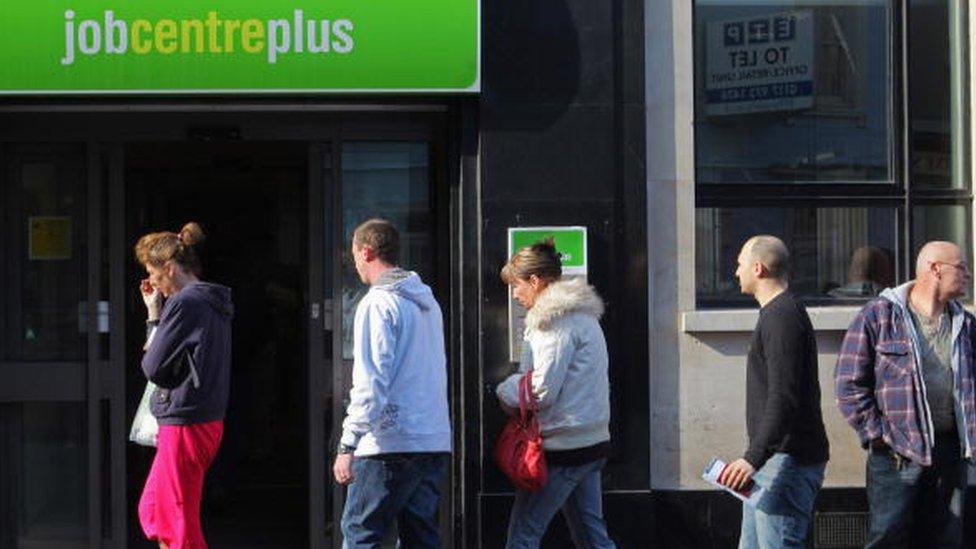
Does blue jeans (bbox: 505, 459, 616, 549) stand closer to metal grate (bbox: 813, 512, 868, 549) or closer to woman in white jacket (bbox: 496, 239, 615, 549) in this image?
woman in white jacket (bbox: 496, 239, 615, 549)

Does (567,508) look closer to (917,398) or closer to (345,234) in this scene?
(917,398)

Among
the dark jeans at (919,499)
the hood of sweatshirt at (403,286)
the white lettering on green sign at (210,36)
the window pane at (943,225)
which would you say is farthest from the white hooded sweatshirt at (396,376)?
the window pane at (943,225)

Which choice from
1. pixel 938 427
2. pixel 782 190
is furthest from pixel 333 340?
pixel 938 427

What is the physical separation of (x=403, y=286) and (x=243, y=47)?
6.07ft

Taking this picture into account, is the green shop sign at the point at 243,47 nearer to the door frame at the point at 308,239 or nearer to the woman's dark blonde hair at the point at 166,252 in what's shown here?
the door frame at the point at 308,239

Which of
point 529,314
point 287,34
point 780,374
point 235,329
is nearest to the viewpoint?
point 780,374

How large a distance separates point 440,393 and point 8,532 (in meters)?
3.00

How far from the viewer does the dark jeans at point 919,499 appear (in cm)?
646

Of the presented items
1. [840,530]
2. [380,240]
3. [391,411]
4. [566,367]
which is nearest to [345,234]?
[380,240]

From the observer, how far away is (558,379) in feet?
20.5

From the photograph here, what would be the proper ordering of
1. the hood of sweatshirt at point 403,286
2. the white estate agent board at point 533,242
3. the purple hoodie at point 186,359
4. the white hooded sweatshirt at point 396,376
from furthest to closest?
the white estate agent board at point 533,242 < the purple hoodie at point 186,359 < the hood of sweatshirt at point 403,286 < the white hooded sweatshirt at point 396,376

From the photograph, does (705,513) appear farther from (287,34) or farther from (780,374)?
(287,34)

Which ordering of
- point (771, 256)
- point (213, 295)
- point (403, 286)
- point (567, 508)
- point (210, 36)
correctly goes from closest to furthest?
point (403, 286)
point (771, 256)
point (213, 295)
point (567, 508)
point (210, 36)

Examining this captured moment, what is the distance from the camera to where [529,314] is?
633 centimetres
